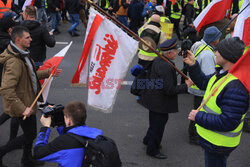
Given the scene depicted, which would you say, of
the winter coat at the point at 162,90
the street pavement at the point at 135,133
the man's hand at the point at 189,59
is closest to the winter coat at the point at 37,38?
the street pavement at the point at 135,133

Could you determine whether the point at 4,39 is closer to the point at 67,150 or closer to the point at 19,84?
the point at 19,84

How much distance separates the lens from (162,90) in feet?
12.1

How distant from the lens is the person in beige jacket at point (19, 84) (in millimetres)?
3125

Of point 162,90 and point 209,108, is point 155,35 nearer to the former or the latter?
point 162,90

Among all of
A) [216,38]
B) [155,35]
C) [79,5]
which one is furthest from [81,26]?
[216,38]

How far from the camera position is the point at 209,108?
8.63 ft

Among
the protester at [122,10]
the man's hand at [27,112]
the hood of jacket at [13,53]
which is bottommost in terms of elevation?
the protester at [122,10]

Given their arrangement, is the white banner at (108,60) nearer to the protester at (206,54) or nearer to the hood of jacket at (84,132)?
the hood of jacket at (84,132)

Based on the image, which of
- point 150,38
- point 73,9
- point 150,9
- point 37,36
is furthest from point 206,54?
point 73,9

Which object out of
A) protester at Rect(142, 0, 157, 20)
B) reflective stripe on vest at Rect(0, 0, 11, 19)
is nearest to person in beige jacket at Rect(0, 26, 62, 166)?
reflective stripe on vest at Rect(0, 0, 11, 19)

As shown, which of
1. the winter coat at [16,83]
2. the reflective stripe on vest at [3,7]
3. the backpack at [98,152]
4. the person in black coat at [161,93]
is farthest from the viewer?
the reflective stripe on vest at [3,7]

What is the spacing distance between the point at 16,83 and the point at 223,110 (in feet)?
6.91

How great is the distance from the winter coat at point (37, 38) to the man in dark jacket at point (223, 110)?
9.90ft

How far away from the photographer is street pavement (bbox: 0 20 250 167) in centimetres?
392
